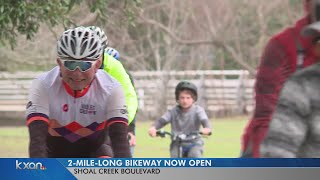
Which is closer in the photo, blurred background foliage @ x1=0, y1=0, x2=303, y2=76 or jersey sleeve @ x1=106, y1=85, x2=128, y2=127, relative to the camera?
jersey sleeve @ x1=106, y1=85, x2=128, y2=127

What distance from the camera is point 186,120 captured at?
27.2 ft

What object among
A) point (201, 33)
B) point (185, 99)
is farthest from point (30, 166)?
point (201, 33)

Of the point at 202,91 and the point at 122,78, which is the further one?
the point at 202,91

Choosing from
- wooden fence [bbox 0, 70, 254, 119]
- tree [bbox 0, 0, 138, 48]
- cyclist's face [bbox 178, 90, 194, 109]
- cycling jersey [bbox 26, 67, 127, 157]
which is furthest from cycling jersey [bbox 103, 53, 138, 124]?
wooden fence [bbox 0, 70, 254, 119]

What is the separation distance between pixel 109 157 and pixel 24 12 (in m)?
5.39

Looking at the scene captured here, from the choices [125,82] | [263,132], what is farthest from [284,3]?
[263,132]

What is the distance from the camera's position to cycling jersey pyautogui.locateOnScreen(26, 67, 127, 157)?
13.6 ft

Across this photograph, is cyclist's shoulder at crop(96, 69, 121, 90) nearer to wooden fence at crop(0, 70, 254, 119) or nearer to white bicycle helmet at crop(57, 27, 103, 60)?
white bicycle helmet at crop(57, 27, 103, 60)

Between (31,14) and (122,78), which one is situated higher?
(31,14)

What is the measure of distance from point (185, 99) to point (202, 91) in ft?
49.1

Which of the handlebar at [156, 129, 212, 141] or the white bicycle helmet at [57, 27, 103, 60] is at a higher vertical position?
the handlebar at [156, 129, 212, 141]

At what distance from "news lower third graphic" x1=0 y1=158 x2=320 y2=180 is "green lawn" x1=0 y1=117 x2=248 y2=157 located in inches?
219

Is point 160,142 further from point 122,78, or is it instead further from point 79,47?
point 79,47

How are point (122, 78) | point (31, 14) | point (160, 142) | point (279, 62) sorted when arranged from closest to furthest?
point (279, 62), point (122, 78), point (31, 14), point (160, 142)
